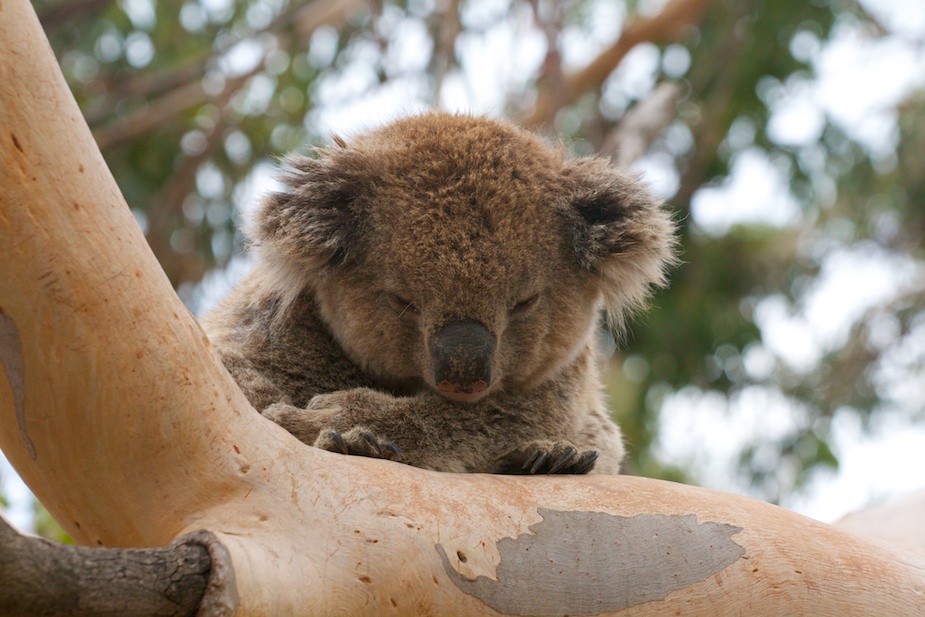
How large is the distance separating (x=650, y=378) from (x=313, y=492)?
848cm

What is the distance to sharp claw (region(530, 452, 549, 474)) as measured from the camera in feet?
10.2

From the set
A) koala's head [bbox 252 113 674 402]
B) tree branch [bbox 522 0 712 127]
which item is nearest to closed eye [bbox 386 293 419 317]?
koala's head [bbox 252 113 674 402]

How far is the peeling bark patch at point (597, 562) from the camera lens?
256 centimetres

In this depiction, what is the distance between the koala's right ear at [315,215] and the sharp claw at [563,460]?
3.39 feet

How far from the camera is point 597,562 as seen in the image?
2670mm

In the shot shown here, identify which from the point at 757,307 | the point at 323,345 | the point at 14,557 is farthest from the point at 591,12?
the point at 14,557

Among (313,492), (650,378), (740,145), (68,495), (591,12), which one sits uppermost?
(591,12)

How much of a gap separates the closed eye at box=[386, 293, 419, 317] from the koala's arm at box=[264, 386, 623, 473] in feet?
0.92

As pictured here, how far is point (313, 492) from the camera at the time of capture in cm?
252

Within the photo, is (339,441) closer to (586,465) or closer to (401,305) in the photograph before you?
(401,305)

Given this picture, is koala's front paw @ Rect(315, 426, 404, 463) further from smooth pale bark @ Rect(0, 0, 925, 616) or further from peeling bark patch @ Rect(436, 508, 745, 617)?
peeling bark patch @ Rect(436, 508, 745, 617)

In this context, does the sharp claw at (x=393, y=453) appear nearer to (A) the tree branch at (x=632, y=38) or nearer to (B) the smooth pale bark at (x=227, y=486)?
(B) the smooth pale bark at (x=227, y=486)

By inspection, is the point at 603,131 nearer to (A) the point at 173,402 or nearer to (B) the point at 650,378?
(B) the point at 650,378

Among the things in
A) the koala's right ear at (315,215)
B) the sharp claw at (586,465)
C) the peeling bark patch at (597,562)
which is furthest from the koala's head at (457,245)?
the peeling bark patch at (597,562)
